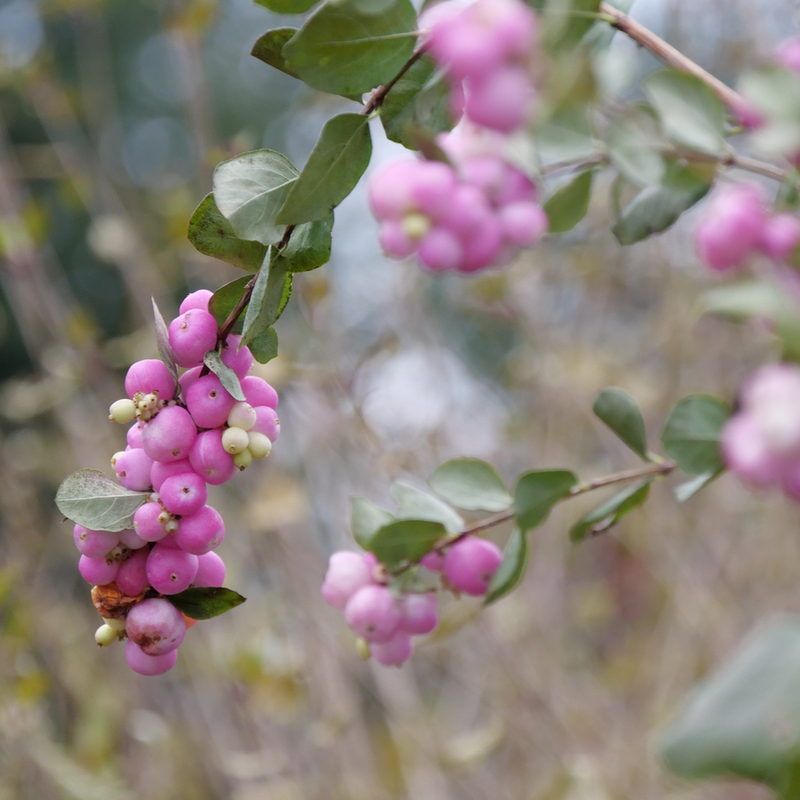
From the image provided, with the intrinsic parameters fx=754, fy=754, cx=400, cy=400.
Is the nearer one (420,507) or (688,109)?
(688,109)

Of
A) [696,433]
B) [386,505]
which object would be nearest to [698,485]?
[696,433]

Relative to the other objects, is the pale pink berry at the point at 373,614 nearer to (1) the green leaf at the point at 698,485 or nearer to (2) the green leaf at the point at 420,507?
(2) the green leaf at the point at 420,507

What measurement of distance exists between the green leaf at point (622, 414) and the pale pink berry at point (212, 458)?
198 millimetres

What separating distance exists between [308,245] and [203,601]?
0.17 m

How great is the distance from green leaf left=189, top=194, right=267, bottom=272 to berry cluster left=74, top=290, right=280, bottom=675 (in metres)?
0.02

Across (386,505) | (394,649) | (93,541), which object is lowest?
(386,505)

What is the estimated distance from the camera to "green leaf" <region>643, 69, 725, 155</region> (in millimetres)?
270

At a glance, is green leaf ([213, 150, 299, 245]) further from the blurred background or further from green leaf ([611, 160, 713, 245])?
the blurred background

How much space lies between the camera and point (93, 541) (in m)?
0.33

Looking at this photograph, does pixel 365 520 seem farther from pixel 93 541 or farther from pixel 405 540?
pixel 93 541

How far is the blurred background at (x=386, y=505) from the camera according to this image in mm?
1124

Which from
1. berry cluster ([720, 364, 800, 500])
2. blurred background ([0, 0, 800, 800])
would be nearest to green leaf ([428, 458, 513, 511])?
berry cluster ([720, 364, 800, 500])

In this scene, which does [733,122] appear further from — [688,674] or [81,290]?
[81,290]

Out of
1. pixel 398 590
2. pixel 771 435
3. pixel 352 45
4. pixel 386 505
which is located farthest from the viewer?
pixel 386 505
